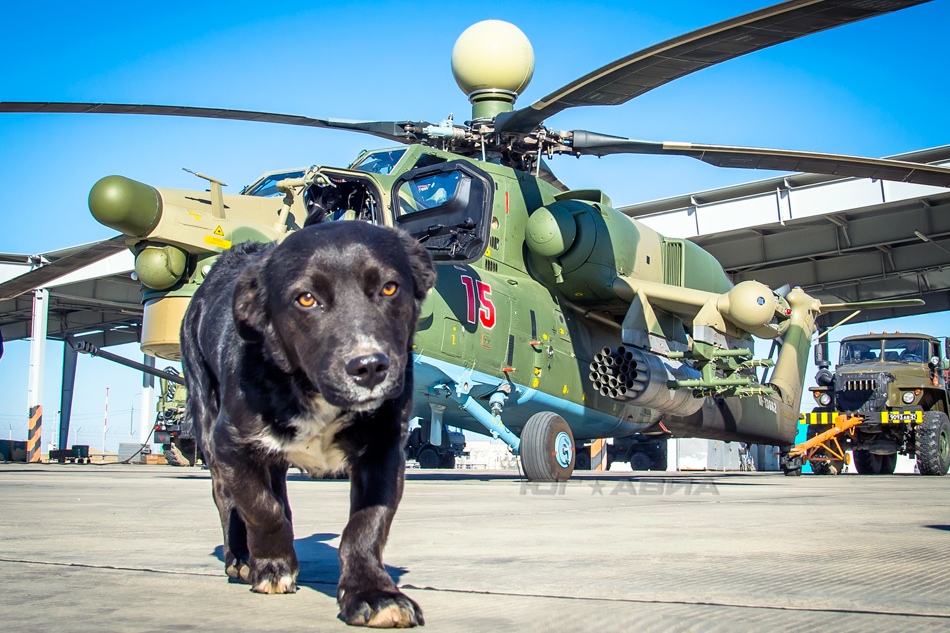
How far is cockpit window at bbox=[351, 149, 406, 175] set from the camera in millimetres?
10914

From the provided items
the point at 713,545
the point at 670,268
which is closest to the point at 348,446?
the point at 713,545

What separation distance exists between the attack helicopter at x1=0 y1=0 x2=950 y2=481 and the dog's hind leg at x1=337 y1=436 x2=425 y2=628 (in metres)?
6.04

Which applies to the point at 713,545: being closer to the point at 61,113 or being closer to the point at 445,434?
the point at 61,113

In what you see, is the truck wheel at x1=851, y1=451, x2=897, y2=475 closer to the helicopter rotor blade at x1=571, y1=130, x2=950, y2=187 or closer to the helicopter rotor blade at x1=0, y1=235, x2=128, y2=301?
the helicopter rotor blade at x1=571, y1=130, x2=950, y2=187

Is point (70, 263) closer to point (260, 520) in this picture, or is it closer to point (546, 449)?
point (546, 449)

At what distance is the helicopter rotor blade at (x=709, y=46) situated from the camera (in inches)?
245

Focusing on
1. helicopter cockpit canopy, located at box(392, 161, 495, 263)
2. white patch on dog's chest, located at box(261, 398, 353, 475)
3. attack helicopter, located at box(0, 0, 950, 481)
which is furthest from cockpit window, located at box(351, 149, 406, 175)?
white patch on dog's chest, located at box(261, 398, 353, 475)

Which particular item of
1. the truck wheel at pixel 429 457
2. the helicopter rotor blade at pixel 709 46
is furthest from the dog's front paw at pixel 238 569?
the truck wheel at pixel 429 457

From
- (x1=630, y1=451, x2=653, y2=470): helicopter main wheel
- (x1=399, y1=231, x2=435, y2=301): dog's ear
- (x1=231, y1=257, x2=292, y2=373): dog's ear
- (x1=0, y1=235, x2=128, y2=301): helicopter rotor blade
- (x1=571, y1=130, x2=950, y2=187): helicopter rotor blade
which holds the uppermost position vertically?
(x1=571, y1=130, x2=950, y2=187): helicopter rotor blade

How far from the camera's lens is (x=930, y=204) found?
22.1 metres

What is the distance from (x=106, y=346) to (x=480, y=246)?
108 feet

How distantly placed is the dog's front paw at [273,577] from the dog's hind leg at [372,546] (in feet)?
0.96

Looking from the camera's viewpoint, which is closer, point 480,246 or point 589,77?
point 589,77

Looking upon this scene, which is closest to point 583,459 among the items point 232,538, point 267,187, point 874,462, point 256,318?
point 874,462
